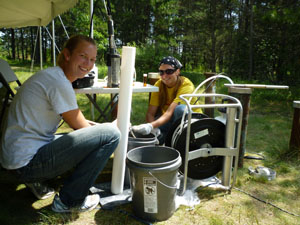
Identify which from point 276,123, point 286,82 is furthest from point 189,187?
point 286,82

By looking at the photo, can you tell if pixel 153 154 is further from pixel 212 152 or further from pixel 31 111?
pixel 31 111

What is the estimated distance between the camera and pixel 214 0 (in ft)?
52.7

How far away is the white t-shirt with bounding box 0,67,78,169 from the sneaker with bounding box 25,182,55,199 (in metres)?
0.49

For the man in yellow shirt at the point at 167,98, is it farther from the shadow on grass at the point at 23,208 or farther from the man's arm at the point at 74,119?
the shadow on grass at the point at 23,208

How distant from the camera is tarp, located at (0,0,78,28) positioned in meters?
4.21

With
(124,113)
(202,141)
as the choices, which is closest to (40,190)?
(124,113)

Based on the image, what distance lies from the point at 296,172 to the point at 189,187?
1.30 meters

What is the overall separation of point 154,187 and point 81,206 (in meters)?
0.62

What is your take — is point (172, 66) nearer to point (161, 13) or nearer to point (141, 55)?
point (141, 55)

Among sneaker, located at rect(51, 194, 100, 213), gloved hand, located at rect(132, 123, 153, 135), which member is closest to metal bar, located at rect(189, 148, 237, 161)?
gloved hand, located at rect(132, 123, 153, 135)

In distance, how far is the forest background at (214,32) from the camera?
8805mm

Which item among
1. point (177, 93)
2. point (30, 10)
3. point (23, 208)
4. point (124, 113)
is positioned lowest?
point (23, 208)

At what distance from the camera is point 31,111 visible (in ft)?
5.21

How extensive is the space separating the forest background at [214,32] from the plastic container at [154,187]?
5889 millimetres
